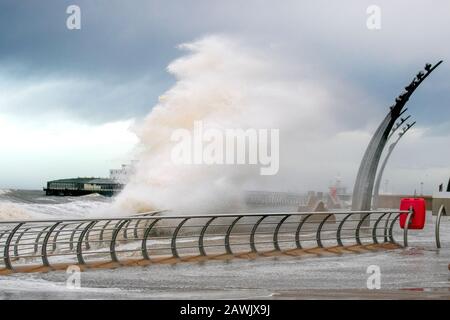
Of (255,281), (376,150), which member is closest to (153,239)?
(255,281)

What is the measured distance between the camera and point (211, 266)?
53.8 ft

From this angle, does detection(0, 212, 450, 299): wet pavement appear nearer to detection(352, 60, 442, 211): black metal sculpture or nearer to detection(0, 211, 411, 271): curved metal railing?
detection(0, 211, 411, 271): curved metal railing

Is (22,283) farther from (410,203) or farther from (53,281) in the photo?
(410,203)

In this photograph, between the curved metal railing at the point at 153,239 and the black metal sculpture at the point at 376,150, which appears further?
the black metal sculpture at the point at 376,150

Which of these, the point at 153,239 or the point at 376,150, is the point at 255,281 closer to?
the point at 153,239

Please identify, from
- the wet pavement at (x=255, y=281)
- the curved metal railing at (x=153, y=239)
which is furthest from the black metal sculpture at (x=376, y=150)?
the wet pavement at (x=255, y=281)

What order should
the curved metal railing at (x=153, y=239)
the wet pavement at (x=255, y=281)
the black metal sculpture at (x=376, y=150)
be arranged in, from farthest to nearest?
the black metal sculpture at (x=376, y=150) < the curved metal railing at (x=153, y=239) < the wet pavement at (x=255, y=281)

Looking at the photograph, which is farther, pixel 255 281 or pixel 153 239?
pixel 153 239

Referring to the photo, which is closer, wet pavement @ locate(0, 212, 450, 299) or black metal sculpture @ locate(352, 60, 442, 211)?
wet pavement @ locate(0, 212, 450, 299)

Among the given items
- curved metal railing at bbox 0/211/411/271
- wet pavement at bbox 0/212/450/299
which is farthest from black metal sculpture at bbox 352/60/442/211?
wet pavement at bbox 0/212/450/299

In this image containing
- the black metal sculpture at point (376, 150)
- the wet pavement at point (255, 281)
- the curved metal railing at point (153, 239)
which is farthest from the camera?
the black metal sculpture at point (376, 150)

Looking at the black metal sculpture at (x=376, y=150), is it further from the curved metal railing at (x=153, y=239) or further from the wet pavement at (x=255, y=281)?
the wet pavement at (x=255, y=281)
